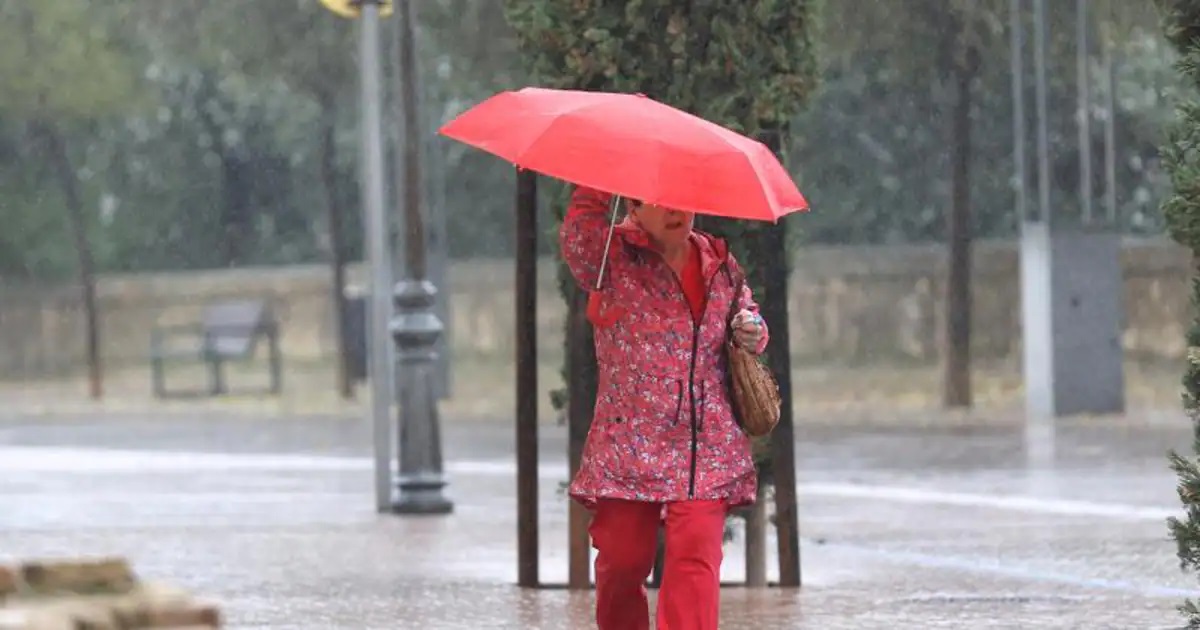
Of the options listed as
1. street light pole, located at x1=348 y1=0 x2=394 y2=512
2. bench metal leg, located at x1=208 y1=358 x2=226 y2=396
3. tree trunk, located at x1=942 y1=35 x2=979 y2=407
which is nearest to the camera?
street light pole, located at x1=348 y1=0 x2=394 y2=512

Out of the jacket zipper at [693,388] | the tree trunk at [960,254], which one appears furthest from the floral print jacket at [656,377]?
the tree trunk at [960,254]

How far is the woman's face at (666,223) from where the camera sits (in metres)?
6.96

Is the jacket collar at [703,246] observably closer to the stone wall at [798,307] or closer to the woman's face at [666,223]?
the woman's face at [666,223]

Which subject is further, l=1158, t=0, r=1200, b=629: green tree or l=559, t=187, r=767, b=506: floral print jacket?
l=1158, t=0, r=1200, b=629: green tree

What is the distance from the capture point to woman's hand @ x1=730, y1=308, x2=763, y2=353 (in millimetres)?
6859

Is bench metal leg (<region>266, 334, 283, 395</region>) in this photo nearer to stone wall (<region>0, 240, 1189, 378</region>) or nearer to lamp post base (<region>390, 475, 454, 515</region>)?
stone wall (<region>0, 240, 1189, 378</region>)

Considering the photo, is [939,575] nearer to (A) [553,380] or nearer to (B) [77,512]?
(B) [77,512]

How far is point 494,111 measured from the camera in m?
7.36

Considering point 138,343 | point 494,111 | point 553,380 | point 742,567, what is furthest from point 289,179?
point 494,111

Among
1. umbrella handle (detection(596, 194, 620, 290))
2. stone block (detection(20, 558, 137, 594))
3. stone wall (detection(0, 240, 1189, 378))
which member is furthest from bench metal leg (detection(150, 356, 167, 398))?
stone block (detection(20, 558, 137, 594))

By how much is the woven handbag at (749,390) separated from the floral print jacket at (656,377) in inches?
1.2

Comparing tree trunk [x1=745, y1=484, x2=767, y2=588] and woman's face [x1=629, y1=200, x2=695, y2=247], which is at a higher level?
woman's face [x1=629, y1=200, x2=695, y2=247]

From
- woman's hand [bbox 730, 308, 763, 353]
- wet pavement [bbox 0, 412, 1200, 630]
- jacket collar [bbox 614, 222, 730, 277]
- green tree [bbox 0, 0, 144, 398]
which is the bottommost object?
wet pavement [bbox 0, 412, 1200, 630]

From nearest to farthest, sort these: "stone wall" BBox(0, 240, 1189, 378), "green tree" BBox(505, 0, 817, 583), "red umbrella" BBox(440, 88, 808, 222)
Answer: "red umbrella" BBox(440, 88, 808, 222)
"green tree" BBox(505, 0, 817, 583)
"stone wall" BBox(0, 240, 1189, 378)
